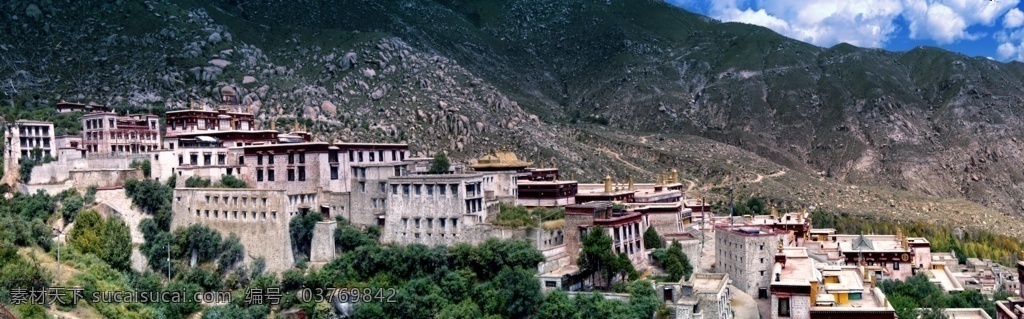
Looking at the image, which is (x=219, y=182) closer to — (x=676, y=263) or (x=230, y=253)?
(x=230, y=253)

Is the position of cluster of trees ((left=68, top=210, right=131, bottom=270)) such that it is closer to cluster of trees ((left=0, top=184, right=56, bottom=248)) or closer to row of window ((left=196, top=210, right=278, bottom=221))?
cluster of trees ((left=0, top=184, right=56, bottom=248))

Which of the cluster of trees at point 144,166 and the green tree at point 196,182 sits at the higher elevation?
the cluster of trees at point 144,166

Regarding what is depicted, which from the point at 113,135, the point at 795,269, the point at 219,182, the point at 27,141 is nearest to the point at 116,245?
the point at 219,182

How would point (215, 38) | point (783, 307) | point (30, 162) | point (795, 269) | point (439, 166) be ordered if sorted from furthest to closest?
point (215, 38), point (439, 166), point (30, 162), point (795, 269), point (783, 307)

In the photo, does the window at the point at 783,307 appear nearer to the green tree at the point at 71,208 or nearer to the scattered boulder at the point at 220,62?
the green tree at the point at 71,208

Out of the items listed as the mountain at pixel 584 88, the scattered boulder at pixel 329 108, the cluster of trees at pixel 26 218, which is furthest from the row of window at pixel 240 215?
the scattered boulder at pixel 329 108

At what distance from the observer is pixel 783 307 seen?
4075cm

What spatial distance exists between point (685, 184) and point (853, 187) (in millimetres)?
23254

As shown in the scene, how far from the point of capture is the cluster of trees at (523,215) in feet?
166

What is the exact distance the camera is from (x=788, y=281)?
41.3m

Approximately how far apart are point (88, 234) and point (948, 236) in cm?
7350

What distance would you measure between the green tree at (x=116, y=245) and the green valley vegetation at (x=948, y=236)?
2308 inches

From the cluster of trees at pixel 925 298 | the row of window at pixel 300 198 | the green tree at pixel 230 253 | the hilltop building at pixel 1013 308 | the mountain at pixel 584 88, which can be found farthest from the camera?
the mountain at pixel 584 88

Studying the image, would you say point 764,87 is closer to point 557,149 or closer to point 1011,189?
point 1011,189
